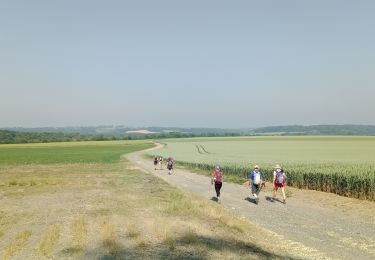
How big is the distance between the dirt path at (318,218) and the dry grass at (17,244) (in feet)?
31.4

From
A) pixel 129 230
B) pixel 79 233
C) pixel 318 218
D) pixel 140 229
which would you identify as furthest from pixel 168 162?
pixel 79 233

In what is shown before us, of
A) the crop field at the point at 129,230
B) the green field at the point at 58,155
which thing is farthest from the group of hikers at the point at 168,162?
the crop field at the point at 129,230

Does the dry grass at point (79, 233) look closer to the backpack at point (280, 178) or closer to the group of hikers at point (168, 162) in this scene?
the backpack at point (280, 178)

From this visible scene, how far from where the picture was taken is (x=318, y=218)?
19719 millimetres

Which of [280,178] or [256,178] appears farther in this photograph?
[280,178]

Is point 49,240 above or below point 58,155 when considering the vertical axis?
above

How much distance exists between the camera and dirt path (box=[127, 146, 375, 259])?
14375 mm

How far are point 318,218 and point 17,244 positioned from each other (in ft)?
44.1

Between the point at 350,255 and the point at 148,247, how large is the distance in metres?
6.49

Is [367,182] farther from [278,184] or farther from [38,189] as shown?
[38,189]

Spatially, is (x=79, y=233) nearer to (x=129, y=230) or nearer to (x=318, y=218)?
(x=129, y=230)

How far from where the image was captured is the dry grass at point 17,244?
41.9 feet

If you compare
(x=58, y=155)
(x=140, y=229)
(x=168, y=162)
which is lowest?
(x=58, y=155)

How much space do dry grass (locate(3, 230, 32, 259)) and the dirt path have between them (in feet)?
31.4
